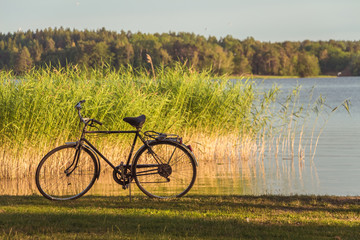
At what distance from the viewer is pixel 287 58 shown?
100938 millimetres

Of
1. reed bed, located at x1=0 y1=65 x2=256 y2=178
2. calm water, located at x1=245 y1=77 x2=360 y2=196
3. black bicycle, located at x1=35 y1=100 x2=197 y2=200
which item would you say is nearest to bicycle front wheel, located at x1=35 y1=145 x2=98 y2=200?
black bicycle, located at x1=35 y1=100 x2=197 y2=200

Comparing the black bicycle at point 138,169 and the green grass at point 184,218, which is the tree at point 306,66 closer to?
the black bicycle at point 138,169

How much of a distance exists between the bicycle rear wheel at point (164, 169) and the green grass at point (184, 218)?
266 mm

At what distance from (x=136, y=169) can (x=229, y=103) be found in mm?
6785

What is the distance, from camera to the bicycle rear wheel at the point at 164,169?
7.32 m

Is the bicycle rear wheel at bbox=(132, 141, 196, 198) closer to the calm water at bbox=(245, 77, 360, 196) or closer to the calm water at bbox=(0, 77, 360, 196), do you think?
the calm water at bbox=(0, 77, 360, 196)

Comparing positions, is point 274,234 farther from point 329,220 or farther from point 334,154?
point 334,154

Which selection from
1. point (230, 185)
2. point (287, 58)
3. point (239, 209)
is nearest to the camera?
point (239, 209)

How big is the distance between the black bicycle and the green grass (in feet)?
0.84

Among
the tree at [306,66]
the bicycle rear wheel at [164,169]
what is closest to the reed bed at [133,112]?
the bicycle rear wheel at [164,169]

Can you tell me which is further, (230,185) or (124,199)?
(230,185)

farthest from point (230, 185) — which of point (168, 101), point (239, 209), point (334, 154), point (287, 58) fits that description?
point (287, 58)

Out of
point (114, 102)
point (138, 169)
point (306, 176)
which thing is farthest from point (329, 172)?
point (138, 169)

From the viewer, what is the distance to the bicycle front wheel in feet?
24.3
